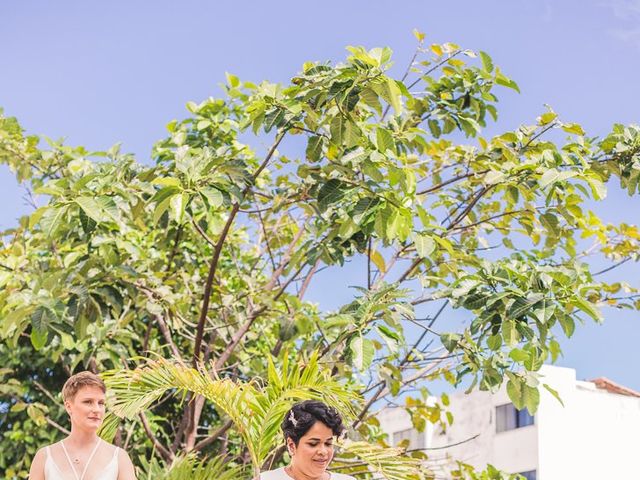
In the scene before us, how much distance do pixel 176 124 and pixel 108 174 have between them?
200cm

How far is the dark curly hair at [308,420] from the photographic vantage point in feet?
11.7

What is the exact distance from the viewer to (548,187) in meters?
6.61

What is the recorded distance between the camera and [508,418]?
92.0 feet

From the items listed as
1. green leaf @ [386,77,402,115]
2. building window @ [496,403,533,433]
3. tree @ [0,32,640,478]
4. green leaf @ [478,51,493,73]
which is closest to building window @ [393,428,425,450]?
building window @ [496,403,533,433]

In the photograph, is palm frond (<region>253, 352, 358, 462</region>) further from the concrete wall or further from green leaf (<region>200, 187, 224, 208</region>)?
the concrete wall

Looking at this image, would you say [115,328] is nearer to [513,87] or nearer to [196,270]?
[196,270]

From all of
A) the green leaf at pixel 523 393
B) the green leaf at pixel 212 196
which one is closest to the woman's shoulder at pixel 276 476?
the green leaf at pixel 212 196

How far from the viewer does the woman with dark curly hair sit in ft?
11.7

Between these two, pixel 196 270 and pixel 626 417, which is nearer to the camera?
pixel 196 270

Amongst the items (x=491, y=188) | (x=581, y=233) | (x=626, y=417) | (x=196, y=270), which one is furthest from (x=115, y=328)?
(x=626, y=417)

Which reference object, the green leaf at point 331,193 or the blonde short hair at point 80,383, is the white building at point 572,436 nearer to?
the green leaf at point 331,193

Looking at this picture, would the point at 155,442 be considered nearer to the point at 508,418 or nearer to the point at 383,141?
the point at 383,141

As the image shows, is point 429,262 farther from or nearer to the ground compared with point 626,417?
nearer to the ground

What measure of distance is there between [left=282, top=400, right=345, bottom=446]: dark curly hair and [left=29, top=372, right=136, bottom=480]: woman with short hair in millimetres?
667
